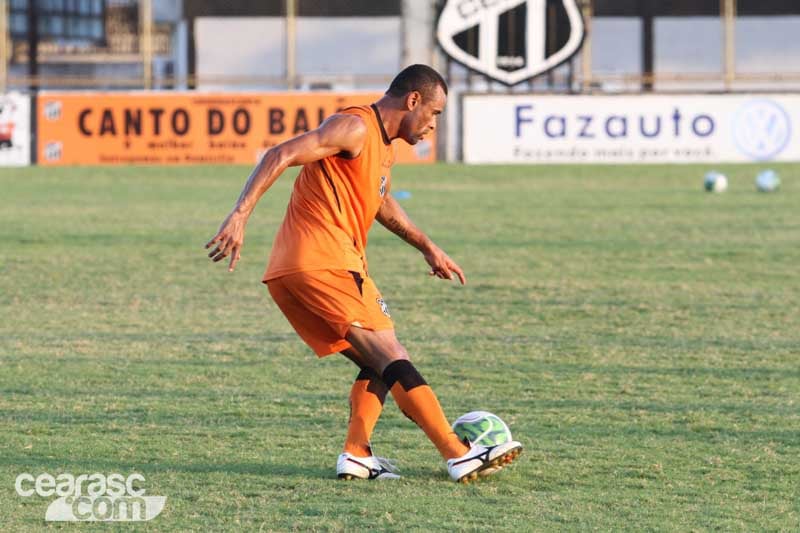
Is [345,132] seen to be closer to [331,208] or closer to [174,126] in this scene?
[331,208]

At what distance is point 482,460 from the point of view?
534cm

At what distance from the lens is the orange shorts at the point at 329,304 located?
17.6 feet

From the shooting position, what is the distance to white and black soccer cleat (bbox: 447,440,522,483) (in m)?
5.33

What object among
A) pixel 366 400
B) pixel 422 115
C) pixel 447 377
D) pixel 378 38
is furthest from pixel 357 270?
pixel 378 38

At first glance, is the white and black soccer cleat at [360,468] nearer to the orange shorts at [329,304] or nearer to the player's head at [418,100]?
the orange shorts at [329,304]

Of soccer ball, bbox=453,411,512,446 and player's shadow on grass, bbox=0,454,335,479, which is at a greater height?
soccer ball, bbox=453,411,512,446

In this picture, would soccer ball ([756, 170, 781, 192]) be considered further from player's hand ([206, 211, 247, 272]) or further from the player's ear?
player's hand ([206, 211, 247, 272])

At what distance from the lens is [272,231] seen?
52.3 feet

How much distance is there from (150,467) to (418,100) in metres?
1.69

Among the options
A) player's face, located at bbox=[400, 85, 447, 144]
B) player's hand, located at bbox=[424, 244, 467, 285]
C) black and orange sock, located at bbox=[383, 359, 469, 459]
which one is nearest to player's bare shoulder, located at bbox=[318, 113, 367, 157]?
player's face, located at bbox=[400, 85, 447, 144]

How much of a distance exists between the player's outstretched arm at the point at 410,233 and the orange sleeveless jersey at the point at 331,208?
0.46m

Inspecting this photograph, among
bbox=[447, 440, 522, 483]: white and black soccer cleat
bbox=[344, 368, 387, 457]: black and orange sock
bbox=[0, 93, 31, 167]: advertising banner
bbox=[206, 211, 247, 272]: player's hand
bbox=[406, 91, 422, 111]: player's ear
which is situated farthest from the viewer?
bbox=[0, 93, 31, 167]: advertising banner

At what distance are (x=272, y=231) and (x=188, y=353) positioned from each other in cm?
761

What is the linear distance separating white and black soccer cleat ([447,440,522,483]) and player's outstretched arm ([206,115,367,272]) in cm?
108
